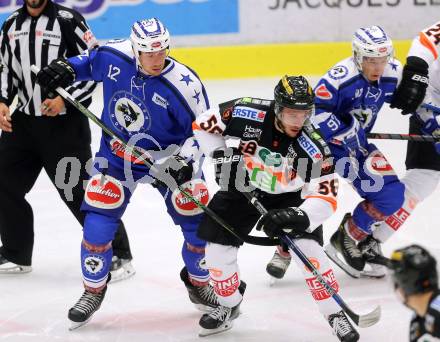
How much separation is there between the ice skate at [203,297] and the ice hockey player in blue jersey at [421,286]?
5.85ft

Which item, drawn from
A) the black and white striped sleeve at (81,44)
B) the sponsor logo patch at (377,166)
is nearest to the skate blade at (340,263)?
the sponsor logo patch at (377,166)

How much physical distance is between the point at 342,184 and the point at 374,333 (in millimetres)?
2109

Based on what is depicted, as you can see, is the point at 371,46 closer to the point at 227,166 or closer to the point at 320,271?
the point at 227,166

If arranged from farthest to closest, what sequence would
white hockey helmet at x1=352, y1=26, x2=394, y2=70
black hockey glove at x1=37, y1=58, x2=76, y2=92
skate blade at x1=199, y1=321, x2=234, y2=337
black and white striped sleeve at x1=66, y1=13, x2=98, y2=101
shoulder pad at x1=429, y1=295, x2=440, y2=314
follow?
black and white striped sleeve at x1=66, y1=13, x2=98, y2=101, white hockey helmet at x1=352, y1=26, x2=394, y2=70, black hockey glove at x1=37, y1=58, x2=76, y2=92, skate blade at x1=199, y1=321, x2=234, y2=337, shoulder pad at x1=429, y1=295, x2=440, y2=314

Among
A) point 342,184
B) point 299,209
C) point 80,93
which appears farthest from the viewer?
point 342,184

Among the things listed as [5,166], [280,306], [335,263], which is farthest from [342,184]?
[5,166]

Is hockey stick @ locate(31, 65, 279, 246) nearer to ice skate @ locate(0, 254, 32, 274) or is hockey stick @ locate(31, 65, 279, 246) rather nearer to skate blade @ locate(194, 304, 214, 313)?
skate blade @ locate(194, 304, 214, 313)

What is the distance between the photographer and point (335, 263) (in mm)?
4781

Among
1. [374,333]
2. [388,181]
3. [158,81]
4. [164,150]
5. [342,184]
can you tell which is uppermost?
[158,81]

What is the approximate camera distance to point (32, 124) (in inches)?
182

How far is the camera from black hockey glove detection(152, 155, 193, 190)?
3.93 meters

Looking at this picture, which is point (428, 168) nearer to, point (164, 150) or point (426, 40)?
point (426, 40)

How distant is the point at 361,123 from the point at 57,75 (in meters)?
1.41

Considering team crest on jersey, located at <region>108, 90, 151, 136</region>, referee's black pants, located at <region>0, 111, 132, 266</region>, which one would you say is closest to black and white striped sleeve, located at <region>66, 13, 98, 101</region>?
referee's black pants, located at <region>0, 111, 132, 266</region>
